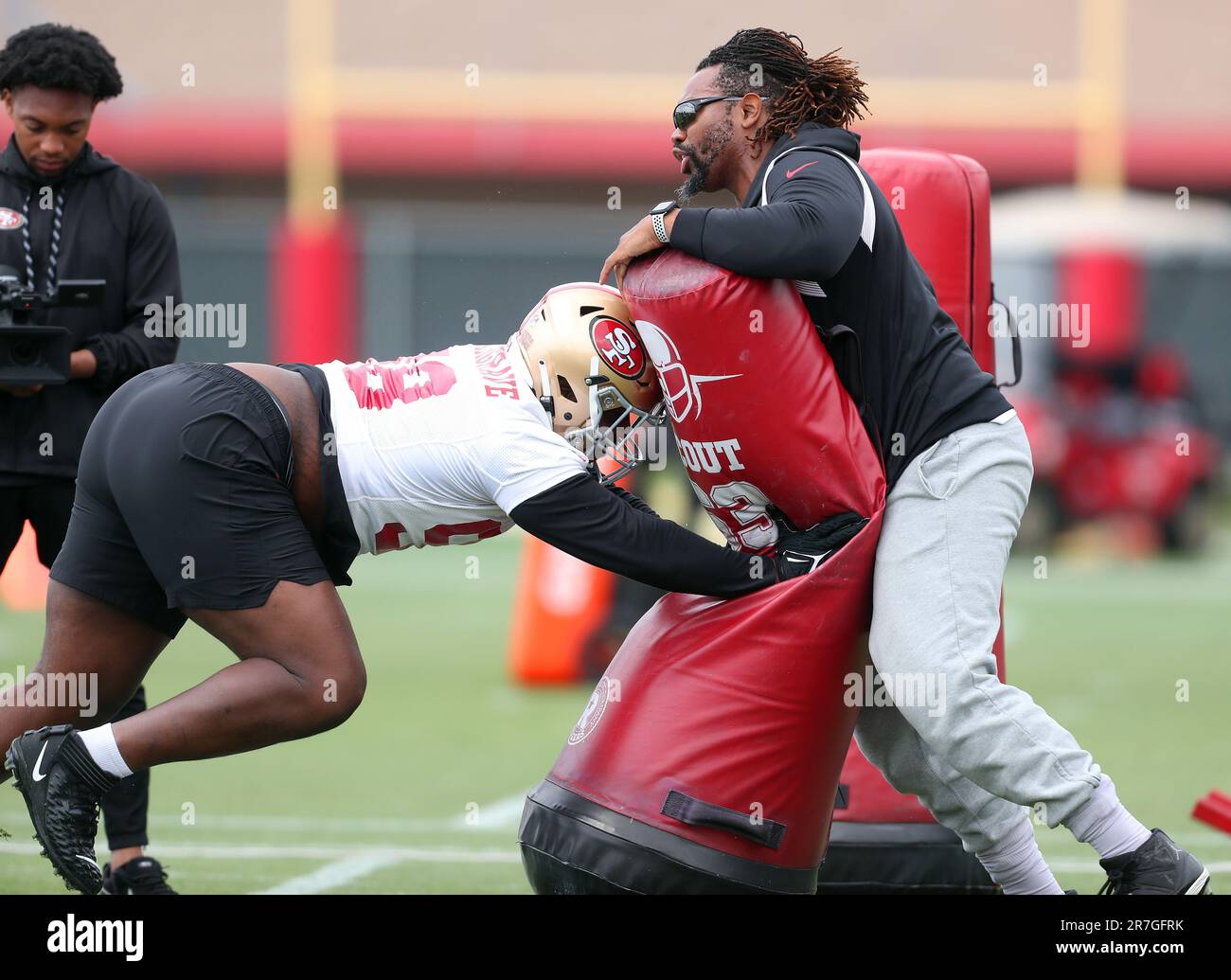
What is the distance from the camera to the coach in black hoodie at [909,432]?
12.6 feet

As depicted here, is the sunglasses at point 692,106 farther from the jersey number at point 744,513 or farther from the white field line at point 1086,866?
the white field line at point 1086,866

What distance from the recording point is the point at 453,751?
24.4ft

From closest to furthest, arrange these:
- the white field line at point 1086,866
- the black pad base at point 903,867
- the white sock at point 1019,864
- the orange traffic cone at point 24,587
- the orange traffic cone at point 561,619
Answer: the white sock at point 1019,864 → the black pad base at point 903,867 → the white field line at point 1086,866 → the orange traffic cone at point 561,619 → the orange traffic cone at point 24,587

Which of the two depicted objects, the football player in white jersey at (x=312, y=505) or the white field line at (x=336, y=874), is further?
the white field line at (x=336, y=874)

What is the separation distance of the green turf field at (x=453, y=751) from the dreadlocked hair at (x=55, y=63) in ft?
7.25

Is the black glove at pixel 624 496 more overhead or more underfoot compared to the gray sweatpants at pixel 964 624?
more overhead

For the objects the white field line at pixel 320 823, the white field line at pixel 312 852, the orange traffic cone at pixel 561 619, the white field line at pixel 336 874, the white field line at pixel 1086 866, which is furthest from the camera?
the orange traffic cone at pixel 561 619

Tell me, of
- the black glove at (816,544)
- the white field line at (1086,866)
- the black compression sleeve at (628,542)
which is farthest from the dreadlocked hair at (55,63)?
the white field line at (1086,866)

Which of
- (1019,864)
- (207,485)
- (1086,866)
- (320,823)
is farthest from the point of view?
(320,823)

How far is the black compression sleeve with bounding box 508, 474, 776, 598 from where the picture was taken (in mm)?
3746

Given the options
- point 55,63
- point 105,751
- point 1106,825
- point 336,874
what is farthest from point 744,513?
point 55,63

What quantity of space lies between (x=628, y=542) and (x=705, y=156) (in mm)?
984

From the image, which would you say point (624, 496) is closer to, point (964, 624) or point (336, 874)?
point (964, 624)

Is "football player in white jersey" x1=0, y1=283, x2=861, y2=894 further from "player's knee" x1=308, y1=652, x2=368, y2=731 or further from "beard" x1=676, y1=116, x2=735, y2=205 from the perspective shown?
"beard" x1=676, y1=116, x2=735, y2=205
